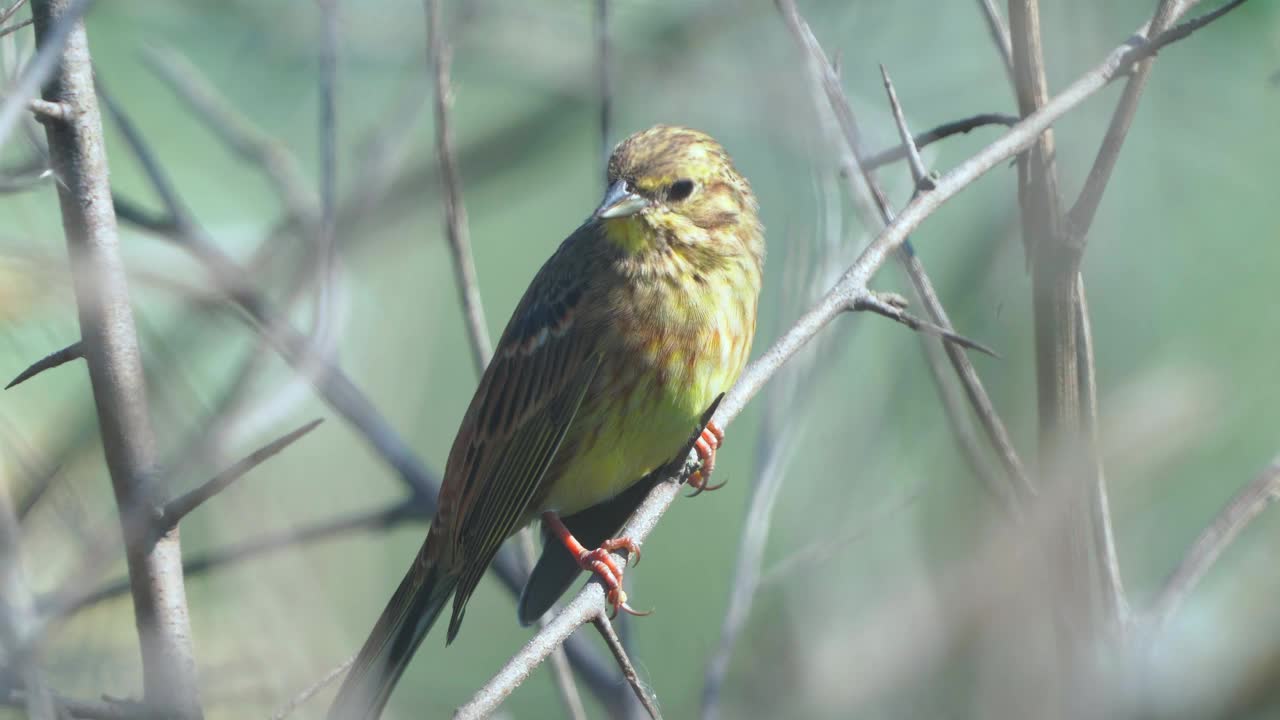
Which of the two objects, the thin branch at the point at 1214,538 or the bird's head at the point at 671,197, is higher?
the bird's head at the point at 671,197

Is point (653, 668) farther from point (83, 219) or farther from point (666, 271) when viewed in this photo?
point (83, 219)

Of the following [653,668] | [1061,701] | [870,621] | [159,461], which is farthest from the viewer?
[653,668]

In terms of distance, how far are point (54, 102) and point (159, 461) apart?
0.66 metres

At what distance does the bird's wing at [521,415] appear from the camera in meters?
3.69

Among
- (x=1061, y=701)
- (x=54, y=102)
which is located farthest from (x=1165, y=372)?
(x=54, y=102)

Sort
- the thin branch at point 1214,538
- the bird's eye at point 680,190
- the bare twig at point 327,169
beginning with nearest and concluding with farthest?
the thin branch at point 1214,538, the bare twig at point 327,169, the bird's eye at point 680,190

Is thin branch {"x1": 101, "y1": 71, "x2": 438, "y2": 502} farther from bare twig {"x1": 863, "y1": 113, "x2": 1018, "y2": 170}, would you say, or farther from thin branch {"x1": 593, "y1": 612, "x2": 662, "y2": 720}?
bare twig {"x1": 863, "y1": 113, "x2": 1018, "y2": 170}

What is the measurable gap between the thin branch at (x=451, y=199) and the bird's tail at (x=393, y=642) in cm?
75

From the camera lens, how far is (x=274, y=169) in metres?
3.29

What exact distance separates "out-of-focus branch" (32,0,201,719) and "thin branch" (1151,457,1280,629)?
1.83m

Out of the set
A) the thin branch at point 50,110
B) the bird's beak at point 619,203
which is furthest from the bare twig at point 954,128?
the thin branch at point 50,110

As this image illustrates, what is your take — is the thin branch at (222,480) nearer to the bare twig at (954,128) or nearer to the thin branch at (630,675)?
the thin branch at (630,675)

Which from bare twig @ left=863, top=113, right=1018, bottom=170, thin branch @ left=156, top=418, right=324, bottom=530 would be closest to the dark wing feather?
bare twig @ left=863, top=113, right=1018, bottom=170

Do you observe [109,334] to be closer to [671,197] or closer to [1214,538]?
[671,197]
